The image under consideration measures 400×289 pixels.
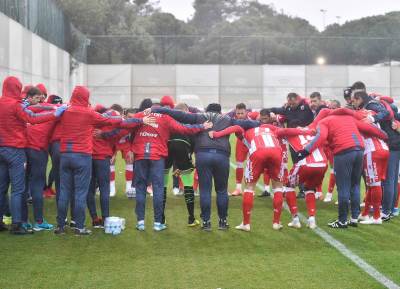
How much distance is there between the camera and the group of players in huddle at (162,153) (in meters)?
8.52

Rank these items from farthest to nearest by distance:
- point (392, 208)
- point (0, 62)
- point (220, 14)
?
→ point (220, 14) → point (0, 62) → point (392, 208)

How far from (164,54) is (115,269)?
3590cm

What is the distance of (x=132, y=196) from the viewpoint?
12.2 metres

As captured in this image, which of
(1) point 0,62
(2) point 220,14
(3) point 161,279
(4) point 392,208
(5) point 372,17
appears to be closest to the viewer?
(3) point 161,279

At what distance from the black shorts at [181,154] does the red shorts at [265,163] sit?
999 millimetres

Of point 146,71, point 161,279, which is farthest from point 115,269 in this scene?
point 146,71

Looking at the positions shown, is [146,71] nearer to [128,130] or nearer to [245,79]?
[245,79]

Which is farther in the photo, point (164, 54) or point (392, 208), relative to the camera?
point (164, 54)

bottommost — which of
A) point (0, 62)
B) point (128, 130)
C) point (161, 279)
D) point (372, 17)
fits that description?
point (161, 279)

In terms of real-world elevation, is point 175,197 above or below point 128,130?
below

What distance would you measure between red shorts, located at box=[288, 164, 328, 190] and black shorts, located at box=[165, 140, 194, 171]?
1.53 metres

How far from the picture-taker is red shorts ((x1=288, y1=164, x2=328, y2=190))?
29.7 feet

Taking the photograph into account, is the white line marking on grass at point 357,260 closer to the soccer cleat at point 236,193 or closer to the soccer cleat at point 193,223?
the soccer cleat at point 193,223

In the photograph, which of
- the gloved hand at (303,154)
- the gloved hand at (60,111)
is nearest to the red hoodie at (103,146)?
the gloved hand at (60,111)
